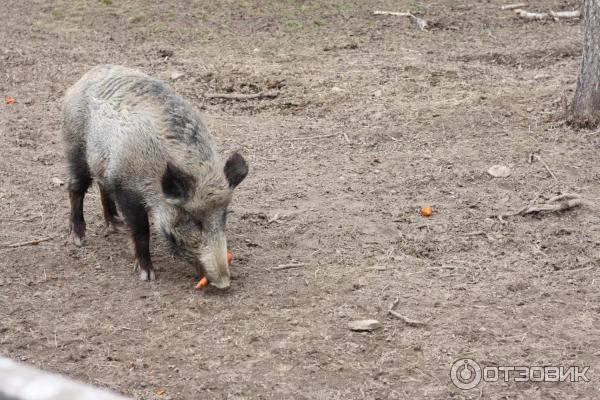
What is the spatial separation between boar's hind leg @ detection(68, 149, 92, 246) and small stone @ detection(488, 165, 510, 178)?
3216 millimetres

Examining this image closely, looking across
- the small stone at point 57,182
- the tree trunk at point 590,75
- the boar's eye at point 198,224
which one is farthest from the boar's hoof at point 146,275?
the tree trunk at point 590,75

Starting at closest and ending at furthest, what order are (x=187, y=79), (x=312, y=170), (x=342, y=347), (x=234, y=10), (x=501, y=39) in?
(x=342, y=347) → (x=312, y=170) → (x=187, y=79) → (x=501, y=39) → (x=234, y=10)

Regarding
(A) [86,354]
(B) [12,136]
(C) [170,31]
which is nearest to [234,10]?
(C) [170,31]

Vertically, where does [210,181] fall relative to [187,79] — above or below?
above

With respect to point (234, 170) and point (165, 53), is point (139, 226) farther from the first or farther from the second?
point (165, 53)

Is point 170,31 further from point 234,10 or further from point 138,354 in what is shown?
point 138,354

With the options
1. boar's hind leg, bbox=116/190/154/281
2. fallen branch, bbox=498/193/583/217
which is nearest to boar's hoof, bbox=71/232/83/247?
boar's hind leg, bbox=116/190/154/281

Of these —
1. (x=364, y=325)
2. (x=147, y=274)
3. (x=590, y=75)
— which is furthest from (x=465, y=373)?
(x=590, y=75)

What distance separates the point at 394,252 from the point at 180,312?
60.6 inches

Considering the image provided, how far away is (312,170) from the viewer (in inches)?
258

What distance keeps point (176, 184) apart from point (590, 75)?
13.1 feet

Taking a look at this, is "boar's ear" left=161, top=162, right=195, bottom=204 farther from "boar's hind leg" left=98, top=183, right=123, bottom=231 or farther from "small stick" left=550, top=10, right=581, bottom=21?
"small stick" left=550, top=10, right=581, bottom=21

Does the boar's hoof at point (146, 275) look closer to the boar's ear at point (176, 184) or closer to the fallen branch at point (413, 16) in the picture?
the boar's ear at point (176, 184)

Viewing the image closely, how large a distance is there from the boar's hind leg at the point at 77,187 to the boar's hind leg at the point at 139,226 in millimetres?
600
